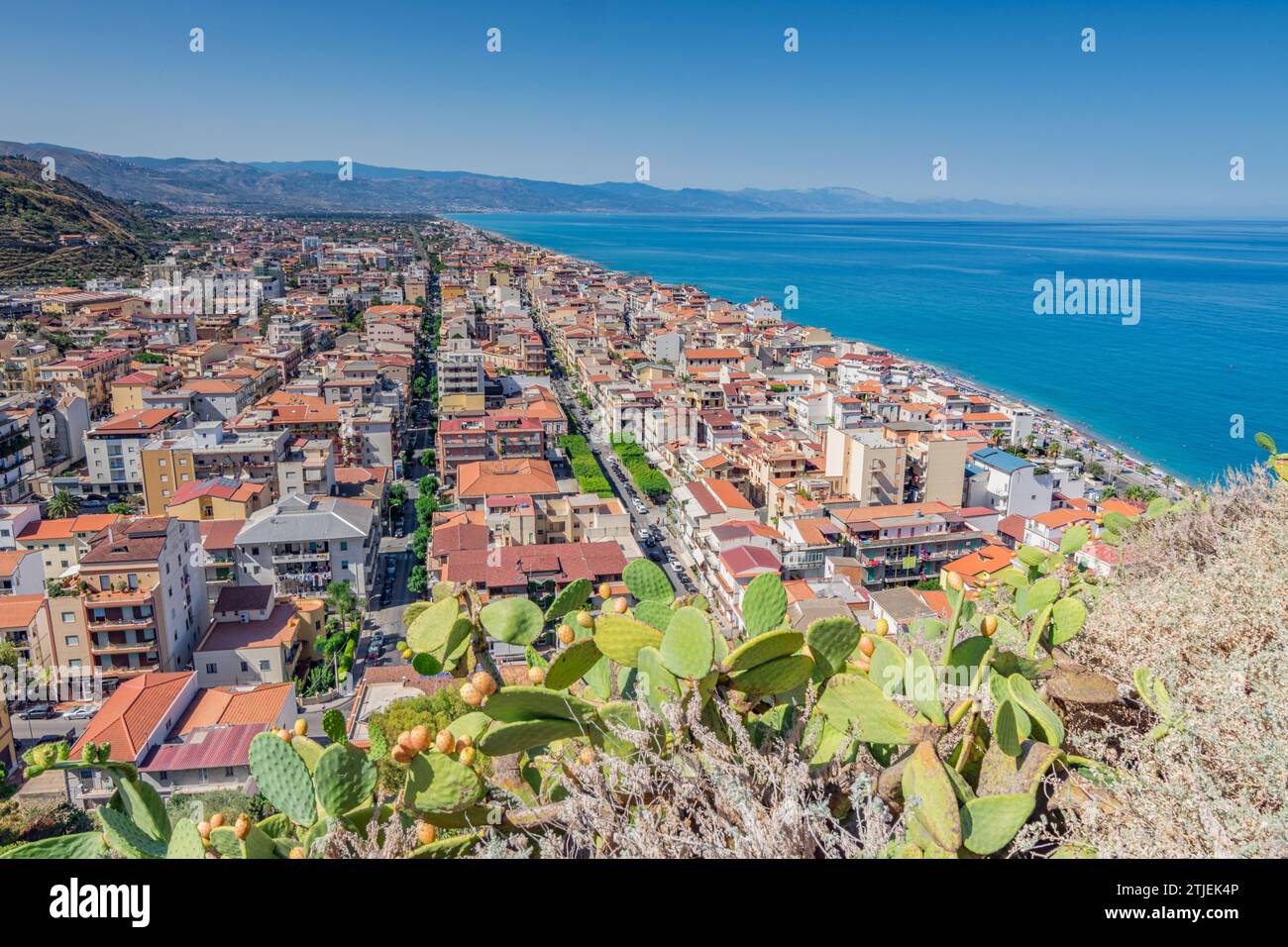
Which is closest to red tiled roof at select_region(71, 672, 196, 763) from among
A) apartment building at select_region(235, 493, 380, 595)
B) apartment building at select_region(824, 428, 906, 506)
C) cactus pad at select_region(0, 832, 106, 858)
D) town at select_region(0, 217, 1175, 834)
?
town at select_region(0, 217, 1175, 834)

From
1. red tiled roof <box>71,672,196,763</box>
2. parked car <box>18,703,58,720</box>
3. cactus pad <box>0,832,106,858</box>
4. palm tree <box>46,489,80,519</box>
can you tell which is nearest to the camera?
cactus pad <box>0,832,106,858</box>

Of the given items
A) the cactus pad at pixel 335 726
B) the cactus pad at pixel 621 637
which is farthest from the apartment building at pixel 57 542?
the cactus pad at pixel 621 637

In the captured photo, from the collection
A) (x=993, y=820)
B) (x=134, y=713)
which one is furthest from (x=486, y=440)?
(x=993, y=820)

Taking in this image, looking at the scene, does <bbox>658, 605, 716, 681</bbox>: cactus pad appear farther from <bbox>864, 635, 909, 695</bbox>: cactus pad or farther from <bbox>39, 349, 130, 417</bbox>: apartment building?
<bbox>39, 349, 130, 417</bbox>: apartment building

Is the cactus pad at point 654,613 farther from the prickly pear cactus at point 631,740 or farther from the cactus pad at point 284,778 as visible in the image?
the cactus pad at point 284,778
